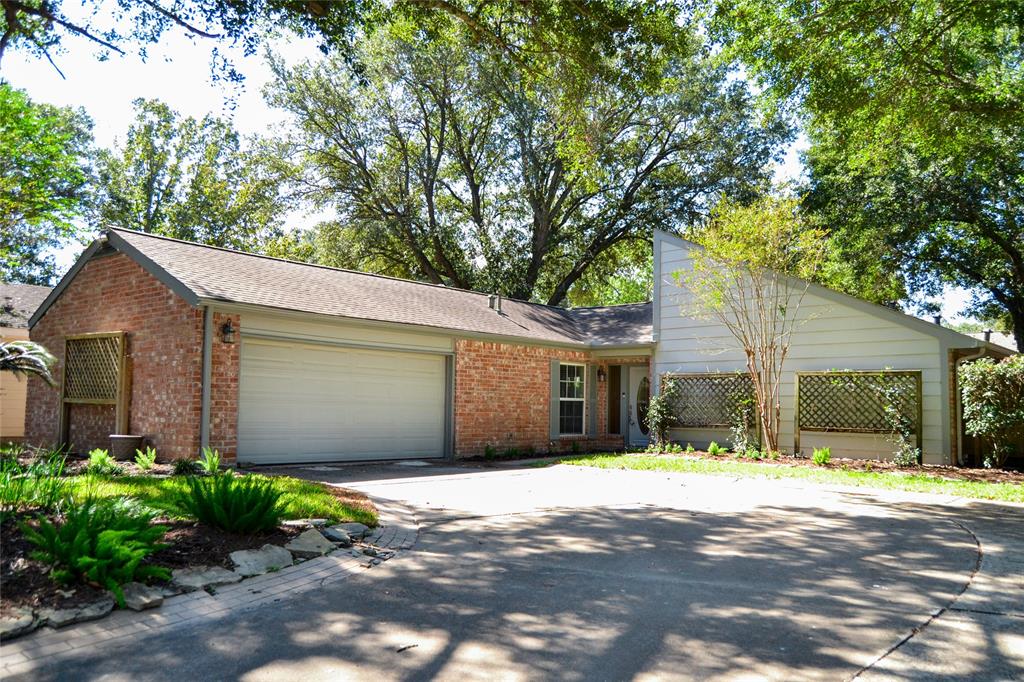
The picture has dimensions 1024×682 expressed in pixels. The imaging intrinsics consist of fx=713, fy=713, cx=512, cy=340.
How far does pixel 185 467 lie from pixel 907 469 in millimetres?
11706

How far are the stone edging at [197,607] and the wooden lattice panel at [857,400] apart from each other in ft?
35.0

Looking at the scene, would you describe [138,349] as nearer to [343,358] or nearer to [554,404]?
[343,358]

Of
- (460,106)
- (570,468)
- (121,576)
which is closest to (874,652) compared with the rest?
(121,576)

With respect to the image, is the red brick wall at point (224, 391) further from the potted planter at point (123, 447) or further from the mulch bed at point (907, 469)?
the mulch bed at point (907, 469)

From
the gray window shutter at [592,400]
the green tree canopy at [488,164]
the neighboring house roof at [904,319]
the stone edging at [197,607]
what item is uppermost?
the green tree canopy at [488,164]

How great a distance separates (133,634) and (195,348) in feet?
24.6

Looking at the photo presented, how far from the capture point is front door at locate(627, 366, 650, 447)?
17875 mm

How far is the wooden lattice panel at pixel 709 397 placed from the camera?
15352 mm

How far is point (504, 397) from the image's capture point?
15586mm

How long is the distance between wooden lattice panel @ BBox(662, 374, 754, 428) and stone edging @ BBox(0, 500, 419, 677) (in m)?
10.8

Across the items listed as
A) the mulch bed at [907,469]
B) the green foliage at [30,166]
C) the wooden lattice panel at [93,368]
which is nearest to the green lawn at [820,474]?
the mulch bed at [907,469]

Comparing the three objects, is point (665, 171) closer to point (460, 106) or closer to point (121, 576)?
point (460, 106)

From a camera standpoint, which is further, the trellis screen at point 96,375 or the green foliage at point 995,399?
the green foliage at point 995,399

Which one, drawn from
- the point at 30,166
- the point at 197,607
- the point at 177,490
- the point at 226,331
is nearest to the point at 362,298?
the point at 226,331
